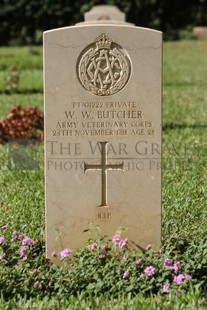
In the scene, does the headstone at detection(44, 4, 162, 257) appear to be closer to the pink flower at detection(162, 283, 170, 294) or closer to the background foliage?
the pink flower at detection(162, 283, 170, 294)

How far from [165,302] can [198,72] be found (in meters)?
13.2

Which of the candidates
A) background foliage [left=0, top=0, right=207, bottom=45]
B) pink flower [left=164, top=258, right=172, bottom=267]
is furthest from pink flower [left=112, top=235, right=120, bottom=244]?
background foliage [left=0, top=0, right=207, bottom=45]

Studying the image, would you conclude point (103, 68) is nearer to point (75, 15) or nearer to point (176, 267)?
point (176, 267)

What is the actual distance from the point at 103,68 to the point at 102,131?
0.36 meters

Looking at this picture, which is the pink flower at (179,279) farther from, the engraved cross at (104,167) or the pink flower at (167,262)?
the engraved cross at (104,167)

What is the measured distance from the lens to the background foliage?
2611 cm

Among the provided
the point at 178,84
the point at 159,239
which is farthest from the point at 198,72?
the point at 159,239

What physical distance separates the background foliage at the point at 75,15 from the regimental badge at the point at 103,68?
2222 centimetres

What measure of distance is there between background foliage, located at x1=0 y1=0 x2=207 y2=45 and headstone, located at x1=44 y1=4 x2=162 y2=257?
22225 mm

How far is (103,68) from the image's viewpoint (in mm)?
3998

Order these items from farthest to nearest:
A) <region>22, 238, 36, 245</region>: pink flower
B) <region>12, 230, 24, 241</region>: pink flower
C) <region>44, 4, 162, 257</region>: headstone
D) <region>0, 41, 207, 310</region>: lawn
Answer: <region>12, 230, 24, 241</region>: pink flower
<region>22, 238, 36, 245</region>: pink flower
<region>44, 4, 162, 257</region>: headstone
<region>0, 41, 207, 310</region>: lawn

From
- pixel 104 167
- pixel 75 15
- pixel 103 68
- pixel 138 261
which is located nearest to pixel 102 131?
pixel 104 167

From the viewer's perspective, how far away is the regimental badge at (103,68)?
3965 mm

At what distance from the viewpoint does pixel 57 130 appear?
158 inches
